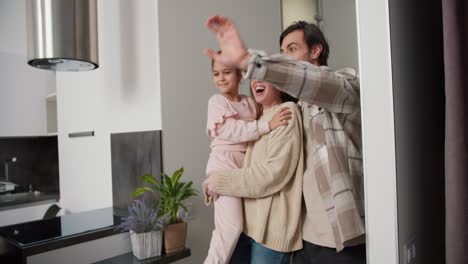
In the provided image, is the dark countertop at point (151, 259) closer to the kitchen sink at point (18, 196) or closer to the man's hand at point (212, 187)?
the man's hand at point (212, 187)

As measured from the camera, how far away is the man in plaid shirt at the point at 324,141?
628mm

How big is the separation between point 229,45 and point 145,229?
3.42 feet

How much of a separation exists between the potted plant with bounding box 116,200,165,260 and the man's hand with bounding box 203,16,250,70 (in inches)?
37.8

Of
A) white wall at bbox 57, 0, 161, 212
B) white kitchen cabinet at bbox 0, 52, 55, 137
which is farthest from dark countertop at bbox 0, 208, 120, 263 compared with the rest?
white kitchen cabinet at bbox 0, 52, 55, 137

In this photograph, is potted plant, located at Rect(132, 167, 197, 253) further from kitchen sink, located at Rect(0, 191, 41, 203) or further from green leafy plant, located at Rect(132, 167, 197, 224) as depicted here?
kitchen sink, located at Rect(0, 191, 41, 203)

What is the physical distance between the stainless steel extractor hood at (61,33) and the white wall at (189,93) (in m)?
0.44

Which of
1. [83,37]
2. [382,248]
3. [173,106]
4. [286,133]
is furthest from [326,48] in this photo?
[83,37]

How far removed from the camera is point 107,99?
79.0 inches

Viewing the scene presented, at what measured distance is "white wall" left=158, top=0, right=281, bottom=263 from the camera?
160 centimetres

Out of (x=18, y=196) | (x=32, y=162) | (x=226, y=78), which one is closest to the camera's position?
(x=226, y=78)

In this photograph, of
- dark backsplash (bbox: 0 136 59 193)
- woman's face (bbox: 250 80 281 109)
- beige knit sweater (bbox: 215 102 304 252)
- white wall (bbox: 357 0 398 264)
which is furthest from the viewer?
dark backsplash (bbox: 0 136 59 193)

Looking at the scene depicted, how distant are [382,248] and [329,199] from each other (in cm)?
27

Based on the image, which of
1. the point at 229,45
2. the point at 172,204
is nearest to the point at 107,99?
the point at 172,204

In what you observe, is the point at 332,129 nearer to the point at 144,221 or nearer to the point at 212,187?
the point at 212,187
